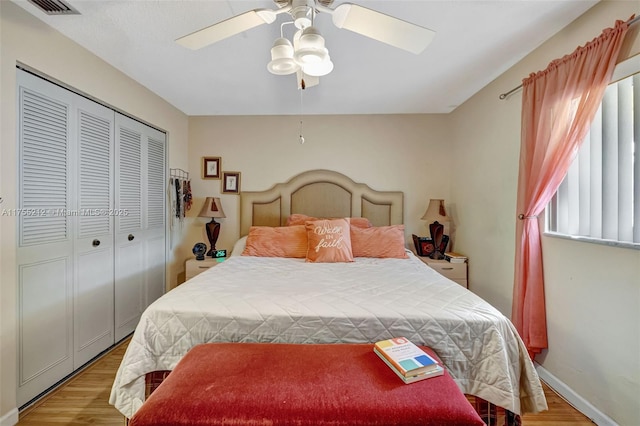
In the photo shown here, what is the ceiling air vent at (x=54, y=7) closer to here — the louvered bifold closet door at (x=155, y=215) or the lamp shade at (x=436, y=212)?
the louvered bifold closet door at (x=155, y=215)

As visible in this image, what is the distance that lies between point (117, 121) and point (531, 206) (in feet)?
10.7

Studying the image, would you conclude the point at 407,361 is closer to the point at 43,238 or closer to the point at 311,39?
the point at 311,39

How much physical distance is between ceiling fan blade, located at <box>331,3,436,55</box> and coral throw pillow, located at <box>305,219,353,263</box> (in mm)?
1621

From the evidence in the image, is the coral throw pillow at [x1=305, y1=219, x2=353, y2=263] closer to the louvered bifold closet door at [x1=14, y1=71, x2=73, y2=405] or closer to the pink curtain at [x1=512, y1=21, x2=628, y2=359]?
the pink curtain at [x1=512, y1=21, x2=628, y2=359]

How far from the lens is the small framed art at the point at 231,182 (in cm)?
336

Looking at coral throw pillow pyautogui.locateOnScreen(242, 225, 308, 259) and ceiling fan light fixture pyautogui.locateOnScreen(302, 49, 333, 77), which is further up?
ceiling fan light fixture pyautogui.locateOnScreen(302, 49, 333, 77)

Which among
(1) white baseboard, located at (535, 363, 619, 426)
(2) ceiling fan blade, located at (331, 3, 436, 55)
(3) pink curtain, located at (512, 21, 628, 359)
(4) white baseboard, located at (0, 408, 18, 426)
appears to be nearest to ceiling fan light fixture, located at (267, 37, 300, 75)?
(2) ceiling fan blade, located at (331, 3, 436, 55)

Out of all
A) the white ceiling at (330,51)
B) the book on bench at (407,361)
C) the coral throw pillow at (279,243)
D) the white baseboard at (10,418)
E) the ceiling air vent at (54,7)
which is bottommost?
the white baseboard at (10,418)

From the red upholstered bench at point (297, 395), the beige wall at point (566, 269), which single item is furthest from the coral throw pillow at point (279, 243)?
the beige wall at point (566, 269)

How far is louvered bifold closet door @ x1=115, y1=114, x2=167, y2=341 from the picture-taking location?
7.75 feet

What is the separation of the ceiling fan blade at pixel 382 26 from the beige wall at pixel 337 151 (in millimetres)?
2053

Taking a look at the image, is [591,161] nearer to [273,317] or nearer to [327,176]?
[273,317]

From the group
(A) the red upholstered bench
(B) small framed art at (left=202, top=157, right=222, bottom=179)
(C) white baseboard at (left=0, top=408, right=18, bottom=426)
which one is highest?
(B) small framed art at (left=202, top=157, right=222, bottom=179)

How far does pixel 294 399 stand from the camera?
93 cm
